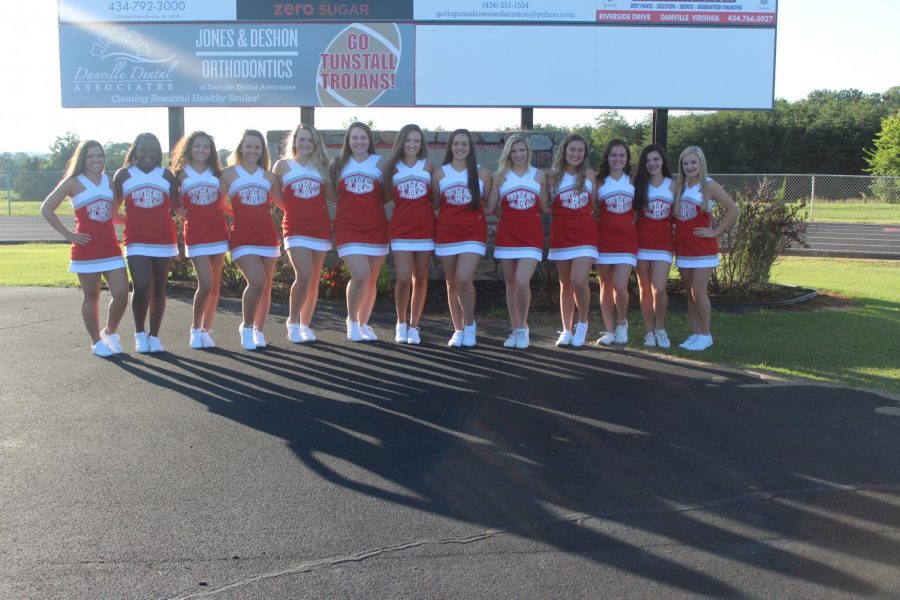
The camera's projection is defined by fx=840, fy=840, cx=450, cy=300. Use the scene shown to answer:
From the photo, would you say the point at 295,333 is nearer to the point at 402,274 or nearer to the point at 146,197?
the point at 402,274

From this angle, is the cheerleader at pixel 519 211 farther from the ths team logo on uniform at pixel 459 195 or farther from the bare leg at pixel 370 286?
the bare leg at pixel 370 286

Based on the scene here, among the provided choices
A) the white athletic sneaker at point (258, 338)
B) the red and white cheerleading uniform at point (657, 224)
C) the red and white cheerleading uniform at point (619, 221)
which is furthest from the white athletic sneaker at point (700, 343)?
the white athletic sneaker at point (258, 338)

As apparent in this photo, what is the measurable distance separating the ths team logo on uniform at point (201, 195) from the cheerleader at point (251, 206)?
0.12 meters

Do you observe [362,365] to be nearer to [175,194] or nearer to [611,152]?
[175,194]

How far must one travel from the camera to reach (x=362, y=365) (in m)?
6.70

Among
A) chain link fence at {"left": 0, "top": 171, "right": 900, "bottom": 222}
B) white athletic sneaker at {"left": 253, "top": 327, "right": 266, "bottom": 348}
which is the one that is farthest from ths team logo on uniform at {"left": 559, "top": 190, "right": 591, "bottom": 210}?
chain link fence at {"left": 0, "top": 171, "right": 900, "bottom": 222}

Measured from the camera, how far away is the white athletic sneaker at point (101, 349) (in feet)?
22.8

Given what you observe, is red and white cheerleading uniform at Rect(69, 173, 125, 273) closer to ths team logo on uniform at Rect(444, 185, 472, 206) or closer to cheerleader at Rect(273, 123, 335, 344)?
cheerleader at Rect(273, 123, 335, 344)

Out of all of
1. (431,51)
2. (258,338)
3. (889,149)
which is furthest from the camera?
(889,149)

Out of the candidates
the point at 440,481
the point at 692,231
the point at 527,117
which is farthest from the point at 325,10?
the point at 440,481

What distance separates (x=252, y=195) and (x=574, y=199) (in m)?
2.71

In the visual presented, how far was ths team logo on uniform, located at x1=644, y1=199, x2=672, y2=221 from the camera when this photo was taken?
7.16m

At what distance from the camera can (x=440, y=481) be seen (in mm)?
4156

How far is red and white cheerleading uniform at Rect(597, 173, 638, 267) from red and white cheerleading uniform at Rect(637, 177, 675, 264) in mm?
103
